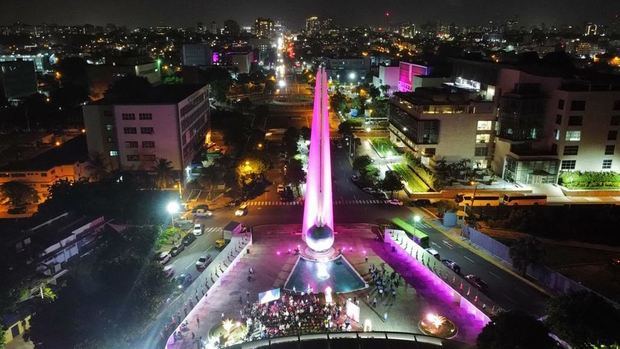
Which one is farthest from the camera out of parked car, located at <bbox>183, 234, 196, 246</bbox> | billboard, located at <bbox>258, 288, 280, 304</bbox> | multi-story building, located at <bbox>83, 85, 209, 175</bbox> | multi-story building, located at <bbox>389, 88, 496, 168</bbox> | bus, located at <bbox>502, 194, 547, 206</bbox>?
multi-story building, located at <bbox>389, 88, 496, 168</bbox>

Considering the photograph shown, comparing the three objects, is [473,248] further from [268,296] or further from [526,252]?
[268,296]

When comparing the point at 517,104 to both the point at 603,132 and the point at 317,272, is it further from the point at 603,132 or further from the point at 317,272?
the point at 317,272

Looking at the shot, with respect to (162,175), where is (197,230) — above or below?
below

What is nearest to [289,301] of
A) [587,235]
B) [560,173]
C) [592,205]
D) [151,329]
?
[151,329]

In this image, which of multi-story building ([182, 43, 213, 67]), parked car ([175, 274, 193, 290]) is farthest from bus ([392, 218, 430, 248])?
multi-story building ([182, 43, 213, 67])

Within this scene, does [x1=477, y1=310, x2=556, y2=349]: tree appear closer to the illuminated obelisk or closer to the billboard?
the billboard

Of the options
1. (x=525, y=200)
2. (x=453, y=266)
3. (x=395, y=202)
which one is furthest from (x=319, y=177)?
(x=525, y=200)
